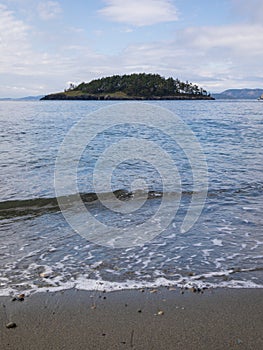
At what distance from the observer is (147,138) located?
82.1 ft

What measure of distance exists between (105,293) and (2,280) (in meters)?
1.54

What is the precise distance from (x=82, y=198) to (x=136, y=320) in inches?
250

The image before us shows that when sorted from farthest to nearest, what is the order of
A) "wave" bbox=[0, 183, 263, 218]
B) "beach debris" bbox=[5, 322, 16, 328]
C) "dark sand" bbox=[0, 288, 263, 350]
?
1. "wave" bbox=[0, 183, 263, 218]
2. "beach debris" bbox=[5, 322, 16, 328]
3. "dark sand" bbox=[0, 288, 263, 350]

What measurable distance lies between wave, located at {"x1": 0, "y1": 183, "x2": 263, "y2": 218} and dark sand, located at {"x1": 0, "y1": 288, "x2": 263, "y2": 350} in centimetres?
442

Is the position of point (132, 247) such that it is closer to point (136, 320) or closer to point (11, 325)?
point (136, 320)

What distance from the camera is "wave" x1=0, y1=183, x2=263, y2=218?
29.6 feet

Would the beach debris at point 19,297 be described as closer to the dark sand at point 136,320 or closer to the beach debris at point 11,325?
the dark sand at point 136,320

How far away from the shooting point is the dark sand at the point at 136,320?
149 inches

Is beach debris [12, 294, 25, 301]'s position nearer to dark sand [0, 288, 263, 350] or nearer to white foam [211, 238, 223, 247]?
dark sand [0, 288, 263, 350]

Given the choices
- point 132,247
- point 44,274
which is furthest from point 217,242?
point 44,274

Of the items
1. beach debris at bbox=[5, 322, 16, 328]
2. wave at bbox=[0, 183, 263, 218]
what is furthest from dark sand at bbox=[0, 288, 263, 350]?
wave at bbox=[0, 183, 263, 218]

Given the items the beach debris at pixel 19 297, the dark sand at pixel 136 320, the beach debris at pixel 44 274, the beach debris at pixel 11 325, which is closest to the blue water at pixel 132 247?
the beach debris at pixel 44 274

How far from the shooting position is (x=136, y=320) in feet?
13.8

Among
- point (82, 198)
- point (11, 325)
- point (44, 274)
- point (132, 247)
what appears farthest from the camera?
point (82, 198)
